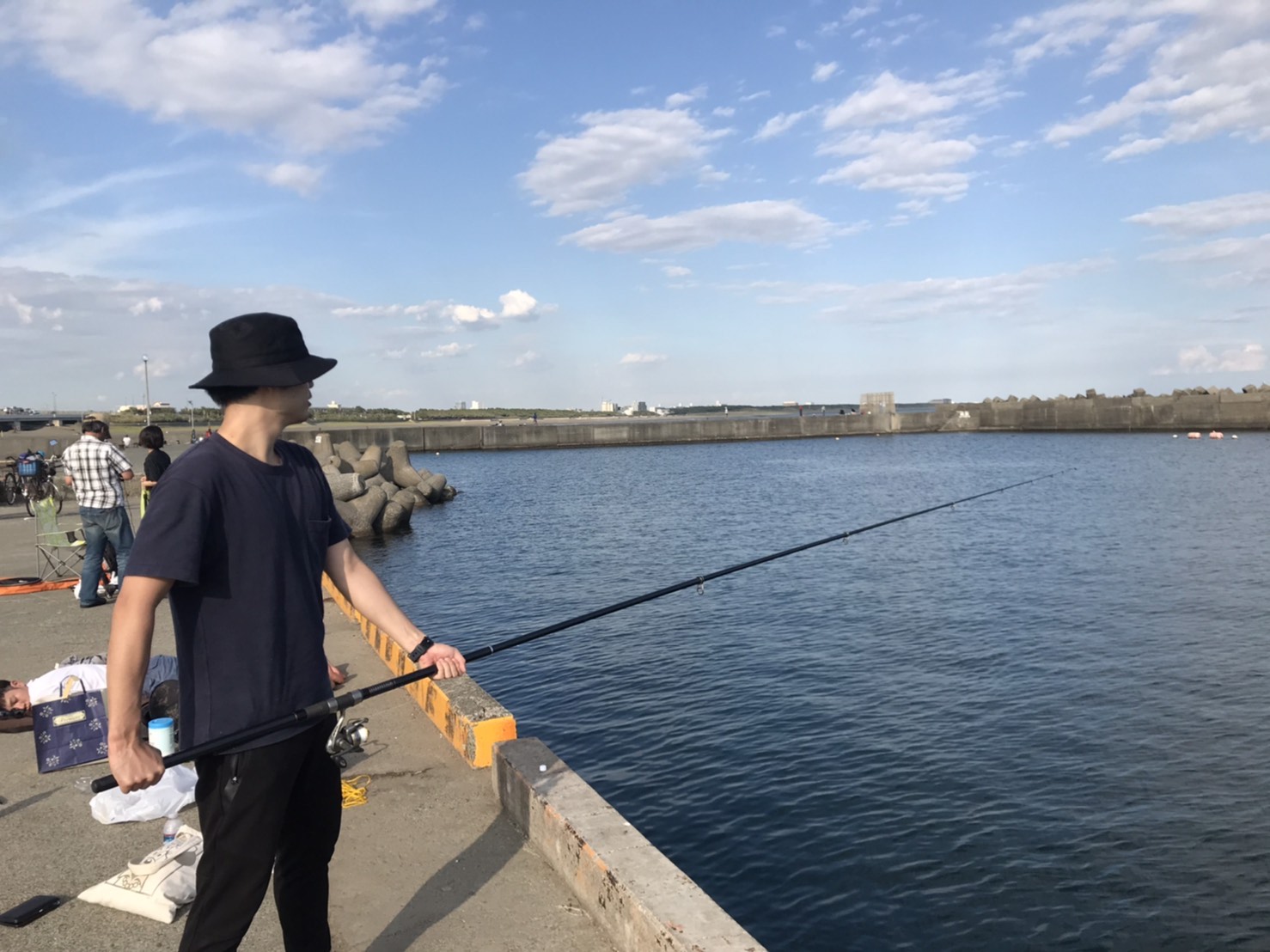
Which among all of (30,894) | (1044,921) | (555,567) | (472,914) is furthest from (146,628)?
(555,567)

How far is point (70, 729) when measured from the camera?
550cm

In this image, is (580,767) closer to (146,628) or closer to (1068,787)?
(1068,787)

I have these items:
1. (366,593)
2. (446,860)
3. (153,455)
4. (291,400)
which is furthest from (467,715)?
(153,455)

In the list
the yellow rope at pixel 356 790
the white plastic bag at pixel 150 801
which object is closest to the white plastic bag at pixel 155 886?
the white plastic bag at pixel 150 801

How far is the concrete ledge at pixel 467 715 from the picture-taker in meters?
5.47

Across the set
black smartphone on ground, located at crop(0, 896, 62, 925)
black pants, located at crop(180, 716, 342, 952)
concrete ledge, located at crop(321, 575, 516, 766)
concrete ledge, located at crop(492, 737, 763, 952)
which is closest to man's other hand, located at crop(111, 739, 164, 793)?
black pants, located at crop(180, 716, 342, 952)

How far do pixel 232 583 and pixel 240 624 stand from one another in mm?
116

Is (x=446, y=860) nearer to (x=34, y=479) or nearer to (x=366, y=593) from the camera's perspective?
(x=366, y=593)

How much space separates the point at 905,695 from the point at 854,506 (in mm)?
21557

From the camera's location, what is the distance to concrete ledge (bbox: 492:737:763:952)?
3311mm

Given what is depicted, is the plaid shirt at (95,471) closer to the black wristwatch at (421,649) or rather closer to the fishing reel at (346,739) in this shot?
the fishing reel at (346,739)

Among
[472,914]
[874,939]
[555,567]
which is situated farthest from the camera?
[555,567]

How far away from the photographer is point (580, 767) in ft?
28.0

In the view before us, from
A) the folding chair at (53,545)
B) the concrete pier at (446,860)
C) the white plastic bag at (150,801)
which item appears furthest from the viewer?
the folding chair at (53,545)
